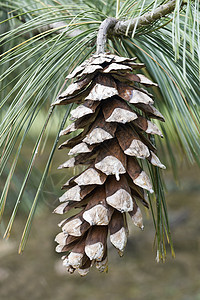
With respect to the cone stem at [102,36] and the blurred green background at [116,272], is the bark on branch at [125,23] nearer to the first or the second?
the cone stem at [102,36]

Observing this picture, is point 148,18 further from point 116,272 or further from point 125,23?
point 116,272

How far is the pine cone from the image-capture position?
1.02 ft

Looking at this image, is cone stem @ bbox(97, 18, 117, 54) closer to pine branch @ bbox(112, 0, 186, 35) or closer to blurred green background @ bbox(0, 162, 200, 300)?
pine branch @ bbox(112, 0, 186, 35)

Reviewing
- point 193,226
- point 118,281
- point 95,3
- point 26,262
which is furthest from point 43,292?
point 95,3

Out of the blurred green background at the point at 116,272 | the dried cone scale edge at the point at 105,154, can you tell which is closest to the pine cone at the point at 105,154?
the dried cone scale edge at the point at 105,154

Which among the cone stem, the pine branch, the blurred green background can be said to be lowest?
the blurred green background

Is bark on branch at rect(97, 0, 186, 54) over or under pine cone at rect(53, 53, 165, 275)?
over

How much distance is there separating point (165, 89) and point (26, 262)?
1782mm

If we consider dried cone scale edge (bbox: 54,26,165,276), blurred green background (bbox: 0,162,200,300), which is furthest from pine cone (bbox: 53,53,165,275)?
blurred green background (bbox: 0,162,200,300)

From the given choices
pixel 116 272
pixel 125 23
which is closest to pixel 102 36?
pixel 125 23

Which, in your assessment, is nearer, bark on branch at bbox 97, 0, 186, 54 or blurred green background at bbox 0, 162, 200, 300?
bark on branch at bbox 97, 0, 186, 54

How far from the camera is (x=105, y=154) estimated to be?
12.8 inches

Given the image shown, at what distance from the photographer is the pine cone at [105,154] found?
311 mm

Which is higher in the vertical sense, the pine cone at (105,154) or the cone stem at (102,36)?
the cone stem at (102,36)
